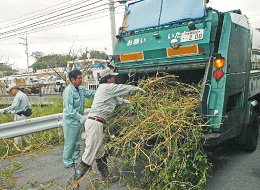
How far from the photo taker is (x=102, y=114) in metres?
3.47

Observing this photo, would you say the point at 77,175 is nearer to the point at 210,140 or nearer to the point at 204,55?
the point at 210,140

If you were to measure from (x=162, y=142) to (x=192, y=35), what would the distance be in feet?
6.25

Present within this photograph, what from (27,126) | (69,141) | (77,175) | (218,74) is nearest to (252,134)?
(218,74)

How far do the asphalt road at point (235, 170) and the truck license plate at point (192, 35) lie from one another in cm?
171

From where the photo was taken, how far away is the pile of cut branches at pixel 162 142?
2.91 m

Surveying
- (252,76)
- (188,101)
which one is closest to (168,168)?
(188,101)

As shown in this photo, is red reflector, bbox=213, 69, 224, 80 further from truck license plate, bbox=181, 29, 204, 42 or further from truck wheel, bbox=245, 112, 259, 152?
truck wheel, bbox=245, 112, 259, 152

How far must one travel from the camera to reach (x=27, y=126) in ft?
15.8

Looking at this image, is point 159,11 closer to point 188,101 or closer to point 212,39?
point 212,39

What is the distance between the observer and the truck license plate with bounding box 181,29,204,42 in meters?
3.86

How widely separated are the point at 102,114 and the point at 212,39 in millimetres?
2014

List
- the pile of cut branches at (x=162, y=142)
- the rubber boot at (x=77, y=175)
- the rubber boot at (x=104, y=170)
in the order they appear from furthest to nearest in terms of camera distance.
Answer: the rubber boot at (x=104, y=170) → the rubber boot at (x=77, y=175) → the pile of cut branches at (x=162, y=142)

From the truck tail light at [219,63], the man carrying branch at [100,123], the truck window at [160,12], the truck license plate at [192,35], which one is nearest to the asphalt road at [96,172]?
the man carrying branch at [100,123]

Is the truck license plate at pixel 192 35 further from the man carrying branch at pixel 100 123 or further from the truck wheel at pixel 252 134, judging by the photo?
the truck wheel at pixel 252 134
